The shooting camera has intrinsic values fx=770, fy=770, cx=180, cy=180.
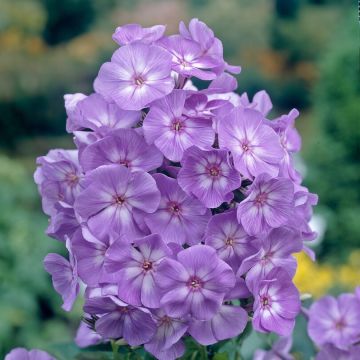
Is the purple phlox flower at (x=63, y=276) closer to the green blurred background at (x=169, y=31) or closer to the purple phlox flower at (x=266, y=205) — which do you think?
the purple phlox flower at (x=266, y=205)

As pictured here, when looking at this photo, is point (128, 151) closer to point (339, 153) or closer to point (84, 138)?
point (84, 138)

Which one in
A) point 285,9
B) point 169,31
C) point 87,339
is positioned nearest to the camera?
point 87,339

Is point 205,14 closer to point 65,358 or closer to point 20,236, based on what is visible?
point 20,236

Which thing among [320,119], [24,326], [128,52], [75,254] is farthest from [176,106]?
[320,119]

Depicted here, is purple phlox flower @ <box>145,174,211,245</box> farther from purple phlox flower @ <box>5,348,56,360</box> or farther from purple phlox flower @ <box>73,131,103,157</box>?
purple phlox flower @ <box>5,348,56,360</box>

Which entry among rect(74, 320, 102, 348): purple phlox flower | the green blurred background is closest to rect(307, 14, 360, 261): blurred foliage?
the green blurred background

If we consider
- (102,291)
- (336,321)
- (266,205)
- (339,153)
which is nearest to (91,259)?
(102,291)

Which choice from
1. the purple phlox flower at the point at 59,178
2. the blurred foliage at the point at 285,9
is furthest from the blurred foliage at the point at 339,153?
the blurred foliage at the point at 285,9
